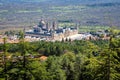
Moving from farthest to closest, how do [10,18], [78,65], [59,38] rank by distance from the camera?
1. [10,18]
2. [59,38]
3. [78,65]

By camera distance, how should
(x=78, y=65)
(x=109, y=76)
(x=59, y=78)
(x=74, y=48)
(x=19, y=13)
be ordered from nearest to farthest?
(x=109, y=76), (x=59, y=78), (x=78, y=65), (x=74, y=48), (x=19, y=13)

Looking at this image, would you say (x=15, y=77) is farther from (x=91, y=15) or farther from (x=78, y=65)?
(x=91, y=15)

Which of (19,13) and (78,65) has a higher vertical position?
(78,65)

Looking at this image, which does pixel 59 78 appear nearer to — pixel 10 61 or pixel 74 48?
pixel 10 61

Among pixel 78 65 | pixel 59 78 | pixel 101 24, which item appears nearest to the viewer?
pixel 59 78

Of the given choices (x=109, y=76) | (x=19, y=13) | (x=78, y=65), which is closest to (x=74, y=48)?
(x=78, y=65)

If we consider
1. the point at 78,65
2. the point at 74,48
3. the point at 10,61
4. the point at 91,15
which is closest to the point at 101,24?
the point at 91,15

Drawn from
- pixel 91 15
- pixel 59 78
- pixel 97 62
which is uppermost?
pixel 97 62

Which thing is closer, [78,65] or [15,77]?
[15,77]

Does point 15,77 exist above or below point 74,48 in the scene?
above
